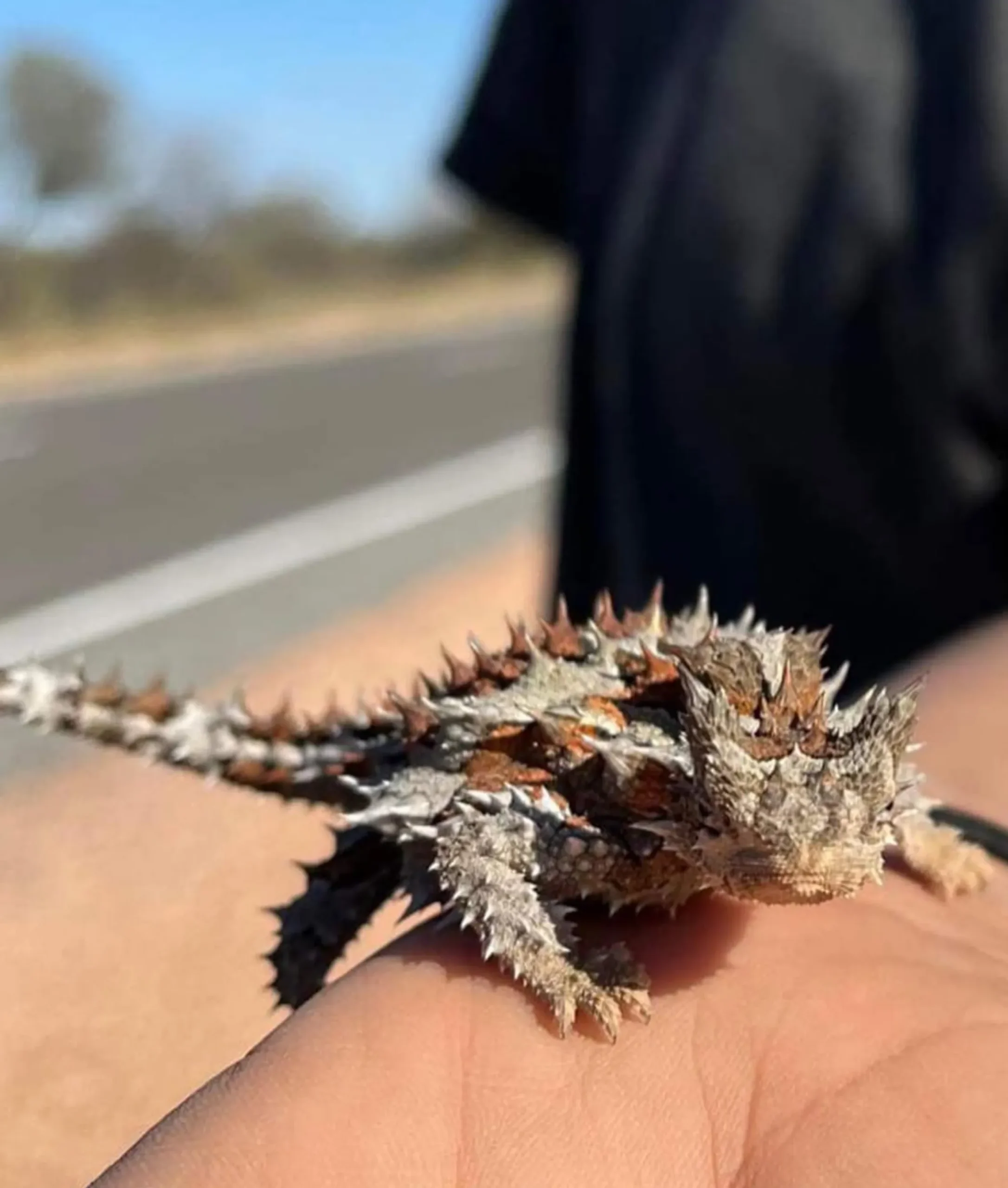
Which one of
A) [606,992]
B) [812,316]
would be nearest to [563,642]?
[606,992]

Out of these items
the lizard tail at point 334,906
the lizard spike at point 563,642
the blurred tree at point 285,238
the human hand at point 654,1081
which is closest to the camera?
the human hand at point 654,1081

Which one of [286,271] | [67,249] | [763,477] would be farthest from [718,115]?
[286,271]

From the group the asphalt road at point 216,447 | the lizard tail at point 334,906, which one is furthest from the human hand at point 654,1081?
the asphalt road at point 216,447

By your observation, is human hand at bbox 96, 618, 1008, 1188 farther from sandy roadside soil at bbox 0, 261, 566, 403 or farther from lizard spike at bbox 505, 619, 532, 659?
sandy roadside soil at bbox 0, 261, 566, 403

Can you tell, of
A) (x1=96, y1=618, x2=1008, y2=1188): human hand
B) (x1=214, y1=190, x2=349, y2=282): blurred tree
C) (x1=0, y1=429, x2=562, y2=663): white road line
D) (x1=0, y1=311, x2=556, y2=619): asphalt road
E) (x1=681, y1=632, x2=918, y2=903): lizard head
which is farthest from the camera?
(x1=214, y1=190, x2=349, y2=282): blurred tree

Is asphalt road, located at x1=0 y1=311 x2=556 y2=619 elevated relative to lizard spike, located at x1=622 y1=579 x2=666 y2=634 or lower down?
lower down

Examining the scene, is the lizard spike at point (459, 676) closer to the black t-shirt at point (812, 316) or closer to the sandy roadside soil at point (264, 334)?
the black t-shirt at point (812, 316)

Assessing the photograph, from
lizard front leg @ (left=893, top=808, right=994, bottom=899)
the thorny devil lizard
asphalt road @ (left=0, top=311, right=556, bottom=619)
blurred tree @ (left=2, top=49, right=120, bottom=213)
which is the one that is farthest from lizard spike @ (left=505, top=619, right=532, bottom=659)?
blurred tree @ (left=2, top=49, right=120, bottom=213)

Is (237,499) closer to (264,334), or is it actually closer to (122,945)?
(122,945)
